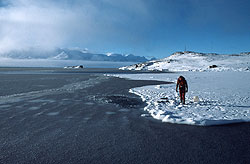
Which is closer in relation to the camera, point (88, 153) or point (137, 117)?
point (88, 153)

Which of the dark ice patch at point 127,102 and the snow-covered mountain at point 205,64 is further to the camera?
the snow-covered mountain at point 205,64

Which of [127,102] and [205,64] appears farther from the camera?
[205,64]

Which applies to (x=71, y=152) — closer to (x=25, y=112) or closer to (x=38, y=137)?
(x=38, y=137)

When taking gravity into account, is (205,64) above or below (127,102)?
above

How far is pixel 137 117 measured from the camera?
869 cm

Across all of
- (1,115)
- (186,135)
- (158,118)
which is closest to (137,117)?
(158,118)

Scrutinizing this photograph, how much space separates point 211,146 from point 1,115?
966 cm

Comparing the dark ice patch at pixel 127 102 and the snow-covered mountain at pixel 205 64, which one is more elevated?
the snow-covered mountain at pixel 205 64

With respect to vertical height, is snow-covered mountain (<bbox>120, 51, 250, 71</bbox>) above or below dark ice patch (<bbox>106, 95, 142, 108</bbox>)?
above

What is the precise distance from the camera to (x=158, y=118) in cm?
845

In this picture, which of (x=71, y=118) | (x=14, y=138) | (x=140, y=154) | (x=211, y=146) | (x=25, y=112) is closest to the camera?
(x=140, y=154)

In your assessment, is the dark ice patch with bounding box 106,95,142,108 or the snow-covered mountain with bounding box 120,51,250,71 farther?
the snow-covered mountain with bounding box 120,51,250,71

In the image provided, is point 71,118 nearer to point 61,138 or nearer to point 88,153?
point 61,138

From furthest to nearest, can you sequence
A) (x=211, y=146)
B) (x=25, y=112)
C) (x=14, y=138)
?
(x=25, y=112) < (x=14, y=138) < (x=211, y=146)
